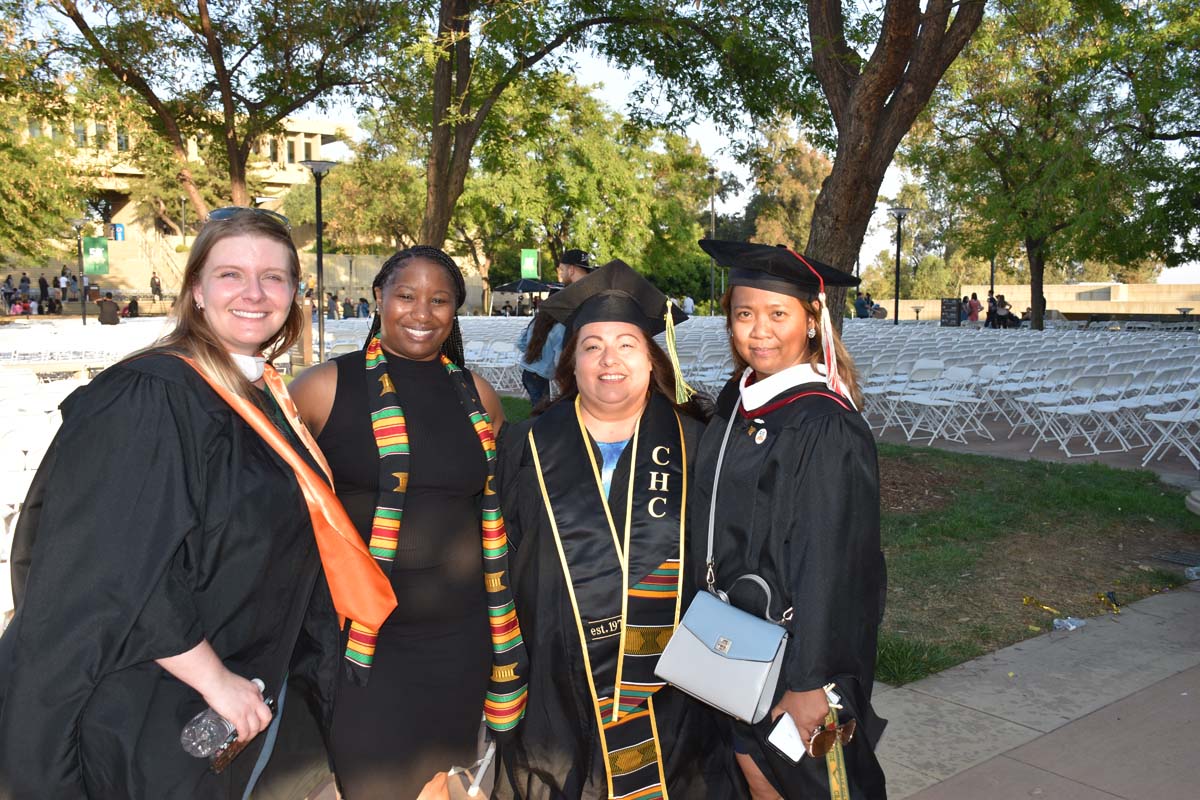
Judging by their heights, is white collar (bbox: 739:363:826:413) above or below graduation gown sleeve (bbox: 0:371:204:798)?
above

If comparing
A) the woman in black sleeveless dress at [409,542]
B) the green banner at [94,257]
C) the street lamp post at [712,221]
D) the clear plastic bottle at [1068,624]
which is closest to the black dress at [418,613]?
the woman in black sleeveless dress at [409,542]

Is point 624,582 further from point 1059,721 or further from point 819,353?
point 1059,721

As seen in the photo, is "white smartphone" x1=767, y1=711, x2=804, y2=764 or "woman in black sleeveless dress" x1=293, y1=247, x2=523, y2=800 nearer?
"white smartphone" x1=767, y1=711, x2=804, y2=764

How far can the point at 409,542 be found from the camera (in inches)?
97.7

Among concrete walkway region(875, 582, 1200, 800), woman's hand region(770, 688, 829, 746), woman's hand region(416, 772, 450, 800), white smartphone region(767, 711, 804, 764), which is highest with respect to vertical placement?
woman's hand region(770, 688, 829, 746)

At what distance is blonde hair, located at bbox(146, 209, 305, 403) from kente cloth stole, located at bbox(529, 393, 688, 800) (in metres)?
0.87

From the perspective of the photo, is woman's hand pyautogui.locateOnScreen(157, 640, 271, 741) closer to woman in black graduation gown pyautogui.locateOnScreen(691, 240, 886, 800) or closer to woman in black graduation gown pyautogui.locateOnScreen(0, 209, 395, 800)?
woman in black graduation gown pyautogui.locateOnScreen(0, 209, 395, 800)

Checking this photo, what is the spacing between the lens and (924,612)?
204 inches

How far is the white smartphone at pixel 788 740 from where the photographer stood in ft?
7.36

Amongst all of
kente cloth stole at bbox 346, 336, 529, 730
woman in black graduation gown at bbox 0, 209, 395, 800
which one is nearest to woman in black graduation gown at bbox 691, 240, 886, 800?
kente cloth stole at bbox 346, 336, 529, 730

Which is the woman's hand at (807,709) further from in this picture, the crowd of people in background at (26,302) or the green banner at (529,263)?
the crowd of people in background at (26,302)

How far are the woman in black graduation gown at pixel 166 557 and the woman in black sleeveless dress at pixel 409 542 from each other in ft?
1.30

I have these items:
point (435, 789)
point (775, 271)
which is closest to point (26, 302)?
point (435, 789)

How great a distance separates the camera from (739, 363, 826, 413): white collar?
2.44 m
